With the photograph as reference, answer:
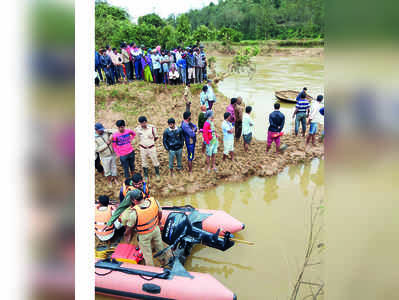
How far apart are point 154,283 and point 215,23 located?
62.8 ft

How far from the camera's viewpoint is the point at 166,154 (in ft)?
22.0

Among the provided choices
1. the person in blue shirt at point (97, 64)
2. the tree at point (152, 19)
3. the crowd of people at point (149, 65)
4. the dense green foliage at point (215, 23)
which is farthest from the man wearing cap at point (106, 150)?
the tree at point (152, 19)

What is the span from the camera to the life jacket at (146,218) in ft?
10.8

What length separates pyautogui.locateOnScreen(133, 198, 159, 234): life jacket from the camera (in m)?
3.29

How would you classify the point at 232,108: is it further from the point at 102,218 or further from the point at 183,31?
the point at 183,31

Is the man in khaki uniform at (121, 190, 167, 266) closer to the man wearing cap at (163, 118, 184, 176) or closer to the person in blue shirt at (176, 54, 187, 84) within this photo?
the man wearing cap at (163, 118, 184, 176)

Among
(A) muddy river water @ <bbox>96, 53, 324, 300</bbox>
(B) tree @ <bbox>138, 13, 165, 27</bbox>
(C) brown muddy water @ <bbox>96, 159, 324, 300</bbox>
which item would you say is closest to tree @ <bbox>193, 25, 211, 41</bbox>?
(B) tree @ <bbox>138, 13, 165, 27</bbox>

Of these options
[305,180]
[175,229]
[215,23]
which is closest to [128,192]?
[175,229]

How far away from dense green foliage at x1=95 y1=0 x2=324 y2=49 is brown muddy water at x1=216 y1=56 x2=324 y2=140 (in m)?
1.54
